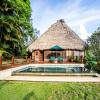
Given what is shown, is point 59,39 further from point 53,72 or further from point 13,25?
point 53,72

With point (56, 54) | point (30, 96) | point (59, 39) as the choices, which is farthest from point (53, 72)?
point (59, 39)

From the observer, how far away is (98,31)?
3036 cm

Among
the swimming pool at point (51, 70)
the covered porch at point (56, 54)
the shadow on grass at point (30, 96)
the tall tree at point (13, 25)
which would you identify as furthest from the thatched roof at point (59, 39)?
the shadow on grass at point (30, 96)

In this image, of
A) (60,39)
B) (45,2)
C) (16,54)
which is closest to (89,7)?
(45,2)

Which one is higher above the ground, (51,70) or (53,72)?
(53,72)

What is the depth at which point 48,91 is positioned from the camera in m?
9.34

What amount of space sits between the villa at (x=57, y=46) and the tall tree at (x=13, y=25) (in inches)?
106

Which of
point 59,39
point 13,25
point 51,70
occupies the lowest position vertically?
point 51,70

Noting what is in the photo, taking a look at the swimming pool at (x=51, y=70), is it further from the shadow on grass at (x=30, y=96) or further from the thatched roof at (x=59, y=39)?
the thatched roof at (x=59, y=39)

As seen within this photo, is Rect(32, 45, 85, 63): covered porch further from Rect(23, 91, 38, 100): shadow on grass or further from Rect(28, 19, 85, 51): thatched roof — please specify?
Rect(23, 91, 38, 100): shadow on grass

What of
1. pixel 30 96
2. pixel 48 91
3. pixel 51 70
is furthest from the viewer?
pixel 51 70

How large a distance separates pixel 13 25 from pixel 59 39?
755 cm

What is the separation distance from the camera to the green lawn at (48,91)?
8844mm

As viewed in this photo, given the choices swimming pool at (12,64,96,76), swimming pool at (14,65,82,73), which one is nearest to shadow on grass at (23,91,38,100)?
swimming pool at (12,64,96,76)
